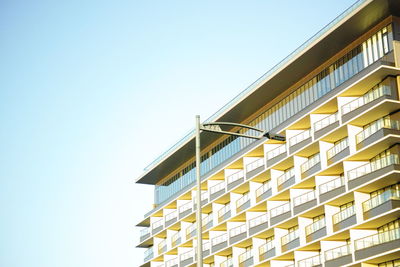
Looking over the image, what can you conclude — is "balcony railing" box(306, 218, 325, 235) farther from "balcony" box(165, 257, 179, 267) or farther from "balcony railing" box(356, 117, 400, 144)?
"balcony" box(165, 257, 179, 267)

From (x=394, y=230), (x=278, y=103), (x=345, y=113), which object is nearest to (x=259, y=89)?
(x=278, y=103)

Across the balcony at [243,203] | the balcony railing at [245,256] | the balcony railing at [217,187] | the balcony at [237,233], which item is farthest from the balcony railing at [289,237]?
the balcony railing at [217,187]

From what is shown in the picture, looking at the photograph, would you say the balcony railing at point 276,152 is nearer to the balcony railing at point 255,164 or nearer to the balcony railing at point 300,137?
the balcony railing at point 300,137

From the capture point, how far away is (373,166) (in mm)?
55062

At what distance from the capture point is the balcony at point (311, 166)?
61156 millimetres

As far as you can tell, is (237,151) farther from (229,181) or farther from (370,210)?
(370,210)

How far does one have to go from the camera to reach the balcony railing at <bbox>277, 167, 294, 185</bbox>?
215ft

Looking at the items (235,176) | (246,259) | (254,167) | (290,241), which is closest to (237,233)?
(246,259)

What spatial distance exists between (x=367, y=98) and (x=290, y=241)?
15.4 metres

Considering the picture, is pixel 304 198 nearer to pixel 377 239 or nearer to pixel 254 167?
pixel 254 167

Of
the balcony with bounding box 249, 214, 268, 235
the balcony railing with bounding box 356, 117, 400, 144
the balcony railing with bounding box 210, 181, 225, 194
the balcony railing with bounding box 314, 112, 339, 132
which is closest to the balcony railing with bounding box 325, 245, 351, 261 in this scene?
the balcony railing with bounding box 356, 117, 400, 144

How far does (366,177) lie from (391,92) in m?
6.80

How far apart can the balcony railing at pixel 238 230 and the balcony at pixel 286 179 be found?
7.66 m

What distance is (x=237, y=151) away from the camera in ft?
248
